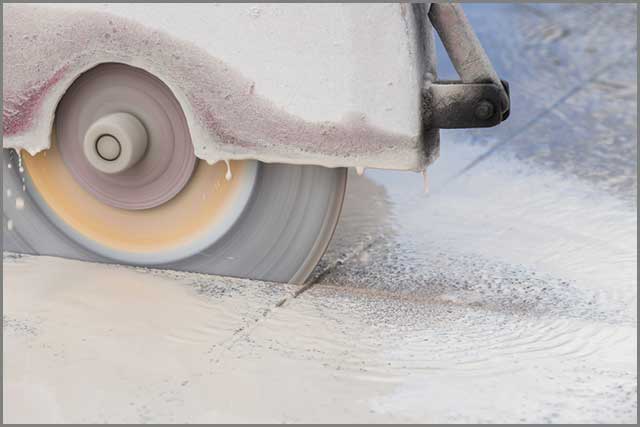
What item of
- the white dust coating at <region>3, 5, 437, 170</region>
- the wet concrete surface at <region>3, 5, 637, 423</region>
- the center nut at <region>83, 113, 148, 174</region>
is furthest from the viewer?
the center nut at <region>83, 113, 148, 174</region>

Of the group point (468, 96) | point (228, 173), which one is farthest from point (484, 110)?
point (228, 173)

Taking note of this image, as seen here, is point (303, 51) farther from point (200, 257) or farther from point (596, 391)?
point (596, 391)

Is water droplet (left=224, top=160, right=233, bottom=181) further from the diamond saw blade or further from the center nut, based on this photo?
the center nut

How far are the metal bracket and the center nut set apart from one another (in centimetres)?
71

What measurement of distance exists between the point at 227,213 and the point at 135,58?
44 centimetres

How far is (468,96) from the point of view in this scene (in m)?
2.21

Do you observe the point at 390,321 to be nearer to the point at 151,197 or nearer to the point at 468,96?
the point at 468,96

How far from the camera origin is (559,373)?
1.97m

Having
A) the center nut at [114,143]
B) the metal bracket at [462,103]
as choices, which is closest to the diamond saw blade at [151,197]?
the center nut at [114,143]

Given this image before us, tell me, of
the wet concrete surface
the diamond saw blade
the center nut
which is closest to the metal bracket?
the diamond saw blade

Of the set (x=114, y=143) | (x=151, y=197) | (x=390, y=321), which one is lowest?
(x=390, y=321)

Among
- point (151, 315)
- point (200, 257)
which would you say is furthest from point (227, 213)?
point (151, 315)

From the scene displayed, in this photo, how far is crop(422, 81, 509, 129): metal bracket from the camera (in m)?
2.19

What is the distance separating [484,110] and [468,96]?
0.05m
